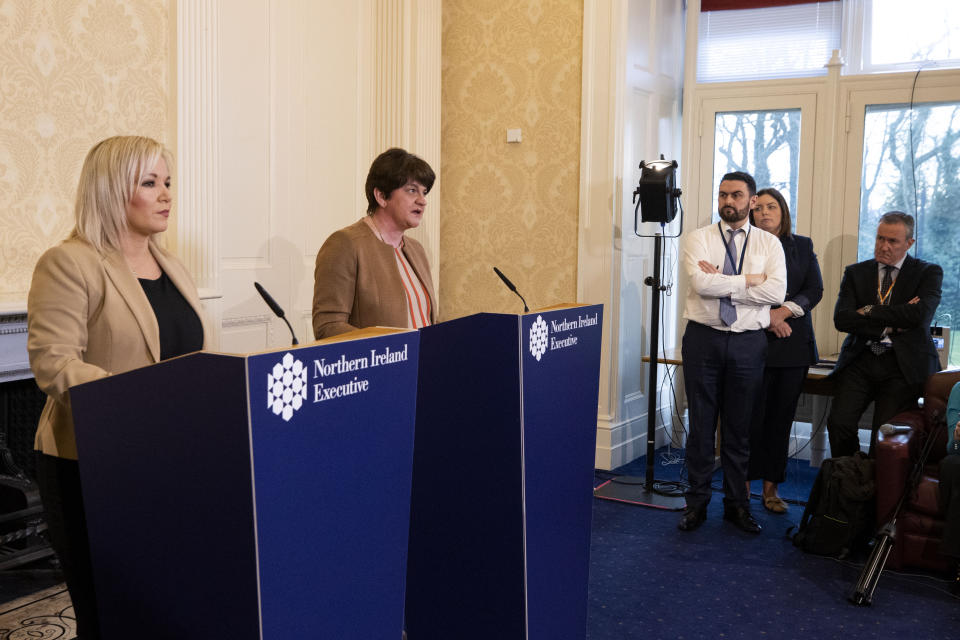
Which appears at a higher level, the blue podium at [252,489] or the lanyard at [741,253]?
the lanyard at [741,253]

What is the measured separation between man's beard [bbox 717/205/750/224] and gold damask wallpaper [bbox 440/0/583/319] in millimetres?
1217

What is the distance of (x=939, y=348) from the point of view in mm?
4941

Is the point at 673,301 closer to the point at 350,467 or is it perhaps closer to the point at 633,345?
the point at 633,345

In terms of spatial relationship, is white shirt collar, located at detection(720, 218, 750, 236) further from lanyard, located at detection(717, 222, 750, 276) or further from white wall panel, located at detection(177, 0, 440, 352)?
white wall panel, located at detection(177, 0, 440, 352)

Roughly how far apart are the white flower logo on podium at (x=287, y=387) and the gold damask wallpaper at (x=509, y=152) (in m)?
4.01

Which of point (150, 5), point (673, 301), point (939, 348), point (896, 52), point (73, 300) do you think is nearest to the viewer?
point (73, 300)

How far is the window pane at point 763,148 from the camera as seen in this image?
5.56m

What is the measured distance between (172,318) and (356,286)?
727 mm

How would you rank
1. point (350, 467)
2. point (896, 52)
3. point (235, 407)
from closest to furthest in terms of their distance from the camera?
point (235, 407) < point (350, 467) < point (896, 52)

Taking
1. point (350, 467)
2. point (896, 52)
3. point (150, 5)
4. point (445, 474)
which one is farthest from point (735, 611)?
point (896, 52)

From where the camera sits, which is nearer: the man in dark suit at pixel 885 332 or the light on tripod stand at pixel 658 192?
the man in dark suit at pixel 885 332

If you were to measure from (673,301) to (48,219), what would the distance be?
3.90 metres

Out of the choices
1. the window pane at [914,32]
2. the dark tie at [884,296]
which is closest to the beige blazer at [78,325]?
the dark tie at [884,296]

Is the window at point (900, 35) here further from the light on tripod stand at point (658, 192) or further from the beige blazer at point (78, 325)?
the beige blazer at point (78, 325)
